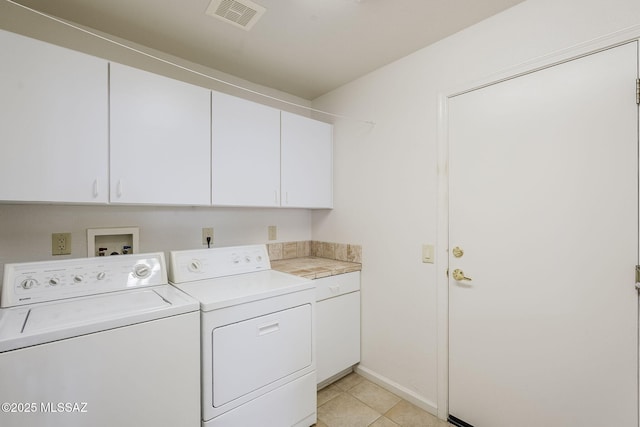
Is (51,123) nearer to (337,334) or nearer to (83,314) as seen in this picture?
(83,314)

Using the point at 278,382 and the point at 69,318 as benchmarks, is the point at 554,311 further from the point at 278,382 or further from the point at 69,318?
the point at 69,318

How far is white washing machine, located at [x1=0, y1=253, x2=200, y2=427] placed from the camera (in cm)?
100

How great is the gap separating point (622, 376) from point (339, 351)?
1.53 m

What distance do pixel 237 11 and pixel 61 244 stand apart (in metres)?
1.61

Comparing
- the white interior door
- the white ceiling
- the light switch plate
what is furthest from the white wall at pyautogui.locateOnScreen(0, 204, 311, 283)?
the white interior door

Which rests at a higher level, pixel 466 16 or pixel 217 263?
pixel 466 16

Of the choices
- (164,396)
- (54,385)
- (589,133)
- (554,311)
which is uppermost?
(589,133)

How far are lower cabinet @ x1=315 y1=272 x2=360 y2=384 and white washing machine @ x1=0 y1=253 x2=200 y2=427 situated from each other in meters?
0.94

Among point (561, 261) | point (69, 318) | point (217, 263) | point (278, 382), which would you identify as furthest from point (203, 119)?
Result: point (561, 261)

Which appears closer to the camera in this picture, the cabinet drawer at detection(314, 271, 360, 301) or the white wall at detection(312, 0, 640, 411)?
the white wall at detection(312, 0, 640, 411)

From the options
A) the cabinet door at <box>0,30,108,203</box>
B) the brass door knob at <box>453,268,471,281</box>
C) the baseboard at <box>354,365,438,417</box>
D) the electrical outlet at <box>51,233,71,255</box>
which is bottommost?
the baseboard at <box>354,365,438,417</box>

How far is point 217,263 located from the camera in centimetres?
191

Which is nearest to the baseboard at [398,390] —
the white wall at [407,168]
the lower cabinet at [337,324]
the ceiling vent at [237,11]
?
the white wall at [407,168]

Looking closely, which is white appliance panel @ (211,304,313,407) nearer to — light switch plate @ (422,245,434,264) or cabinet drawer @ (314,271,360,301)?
cabinet drawer @ (314,271,360,301)
